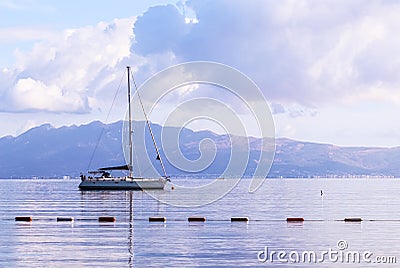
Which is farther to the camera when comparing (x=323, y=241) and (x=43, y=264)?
(x=323, y=241)

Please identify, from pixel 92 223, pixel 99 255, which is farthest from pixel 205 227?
pixel 99 255

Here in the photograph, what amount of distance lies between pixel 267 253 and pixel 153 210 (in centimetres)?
6206

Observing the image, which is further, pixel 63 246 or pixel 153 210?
pixel 153 210

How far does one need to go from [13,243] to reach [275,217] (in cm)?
4362

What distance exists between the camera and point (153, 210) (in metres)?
122

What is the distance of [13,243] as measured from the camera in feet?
223

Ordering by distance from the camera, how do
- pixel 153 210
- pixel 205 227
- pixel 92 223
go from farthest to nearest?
1. pixel 153 210
2. pixel 92 223
3. pixel 205 227

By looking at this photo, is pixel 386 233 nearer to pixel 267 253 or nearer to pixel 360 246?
pixel 360 246

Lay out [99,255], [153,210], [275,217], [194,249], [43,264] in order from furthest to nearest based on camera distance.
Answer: [153,210], [275,217], [194,249], [99,255], [43,264]

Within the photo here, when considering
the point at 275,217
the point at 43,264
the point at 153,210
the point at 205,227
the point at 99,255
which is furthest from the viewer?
the point at 153,210

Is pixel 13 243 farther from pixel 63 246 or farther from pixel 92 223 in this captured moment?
pixel 92 223

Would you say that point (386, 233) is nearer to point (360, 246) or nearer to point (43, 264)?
point (360, 246)

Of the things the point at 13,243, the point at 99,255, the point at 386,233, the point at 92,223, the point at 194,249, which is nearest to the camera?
the point at 99,255

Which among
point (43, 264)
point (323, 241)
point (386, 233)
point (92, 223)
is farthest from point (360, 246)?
point (92, 223)
